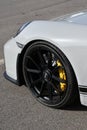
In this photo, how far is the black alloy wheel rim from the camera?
4.11 metres

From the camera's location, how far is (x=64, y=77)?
13.2 ft

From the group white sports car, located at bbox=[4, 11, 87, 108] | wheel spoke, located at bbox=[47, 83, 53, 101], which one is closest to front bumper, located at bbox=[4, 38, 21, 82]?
white sports car, located at bbox=[4, 11, 87, 108]

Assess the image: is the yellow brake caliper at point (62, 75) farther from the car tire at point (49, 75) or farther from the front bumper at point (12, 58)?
the front bumper at point (12, 58)

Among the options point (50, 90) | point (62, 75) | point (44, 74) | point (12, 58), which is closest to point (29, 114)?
point (50, 90)

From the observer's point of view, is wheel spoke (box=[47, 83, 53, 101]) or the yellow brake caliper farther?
wheel spoke (box=[47, 83, 53, 101])

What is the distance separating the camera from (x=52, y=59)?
4.12m

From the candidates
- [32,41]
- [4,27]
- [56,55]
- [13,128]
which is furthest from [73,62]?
[4,27]

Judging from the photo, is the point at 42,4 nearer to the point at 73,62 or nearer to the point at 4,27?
the point at 4,27

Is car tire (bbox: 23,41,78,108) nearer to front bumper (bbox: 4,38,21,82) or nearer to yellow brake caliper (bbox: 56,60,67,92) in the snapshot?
yellow brake caliper (bbox: 56,60,67,92)

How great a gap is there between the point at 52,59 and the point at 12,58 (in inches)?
24.8

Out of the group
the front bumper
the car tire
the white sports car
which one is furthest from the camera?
the front bumper

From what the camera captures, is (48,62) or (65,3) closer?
(48,62)

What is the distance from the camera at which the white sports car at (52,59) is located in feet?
12.3

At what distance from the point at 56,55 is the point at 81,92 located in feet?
1.51
